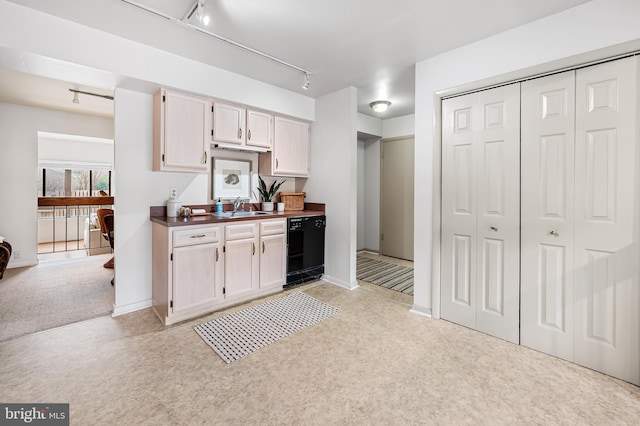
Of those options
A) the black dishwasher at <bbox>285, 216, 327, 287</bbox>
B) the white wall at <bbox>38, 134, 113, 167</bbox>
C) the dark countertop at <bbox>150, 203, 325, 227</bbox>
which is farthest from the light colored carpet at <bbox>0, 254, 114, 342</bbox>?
the white wall at <bbox>38, 134, 113, 167</bbox>

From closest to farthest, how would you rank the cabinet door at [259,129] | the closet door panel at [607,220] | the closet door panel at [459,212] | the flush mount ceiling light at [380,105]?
the closet door panel at [607,220]
the closet door panel at [459,212]
the cabinet door at [259,129]
the flush mount ceiling light at [380,105]

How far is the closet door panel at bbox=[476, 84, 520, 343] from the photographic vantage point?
232cm

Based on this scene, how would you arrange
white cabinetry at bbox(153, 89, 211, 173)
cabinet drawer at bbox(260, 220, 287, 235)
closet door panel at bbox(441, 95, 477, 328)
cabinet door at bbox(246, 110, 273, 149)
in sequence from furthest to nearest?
1. cabinet door at bbox(246, 110, 273, 149)
2. cabinet drawer at bbox(260, 220, 287, 235)
3. white cabinetry at bbox(153, 89, 211, 173)
4. closet door panel at bbox(441, 95, 477, 328)

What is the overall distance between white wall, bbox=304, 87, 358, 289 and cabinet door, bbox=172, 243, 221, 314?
5.10ft

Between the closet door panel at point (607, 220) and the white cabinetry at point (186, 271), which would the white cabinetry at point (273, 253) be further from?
the closet door panel at point (607, 220)

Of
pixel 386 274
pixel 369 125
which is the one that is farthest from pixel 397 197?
pixel 386 274

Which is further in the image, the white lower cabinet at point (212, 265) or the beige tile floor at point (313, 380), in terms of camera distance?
the white lower cabinet at point (212, 265)

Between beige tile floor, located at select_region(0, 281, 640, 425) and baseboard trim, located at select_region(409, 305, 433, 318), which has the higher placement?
baseboard trim, located at select_region(409, 305, 433, 318)

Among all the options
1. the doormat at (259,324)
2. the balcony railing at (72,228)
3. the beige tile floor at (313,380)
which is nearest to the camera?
the beige tile floor at (313,380)

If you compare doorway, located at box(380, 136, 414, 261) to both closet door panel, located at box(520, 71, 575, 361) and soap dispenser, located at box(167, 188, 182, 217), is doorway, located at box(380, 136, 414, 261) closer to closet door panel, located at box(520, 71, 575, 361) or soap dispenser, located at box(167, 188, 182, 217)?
closet door panel, located at box(520, 71, 575, 361)

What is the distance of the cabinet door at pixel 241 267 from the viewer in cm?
302

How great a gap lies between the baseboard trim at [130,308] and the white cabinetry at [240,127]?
1910 millimetres

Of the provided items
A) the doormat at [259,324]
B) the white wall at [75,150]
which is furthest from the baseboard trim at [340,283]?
the white wall at [75,150]

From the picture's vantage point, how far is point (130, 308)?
9.58 ft
